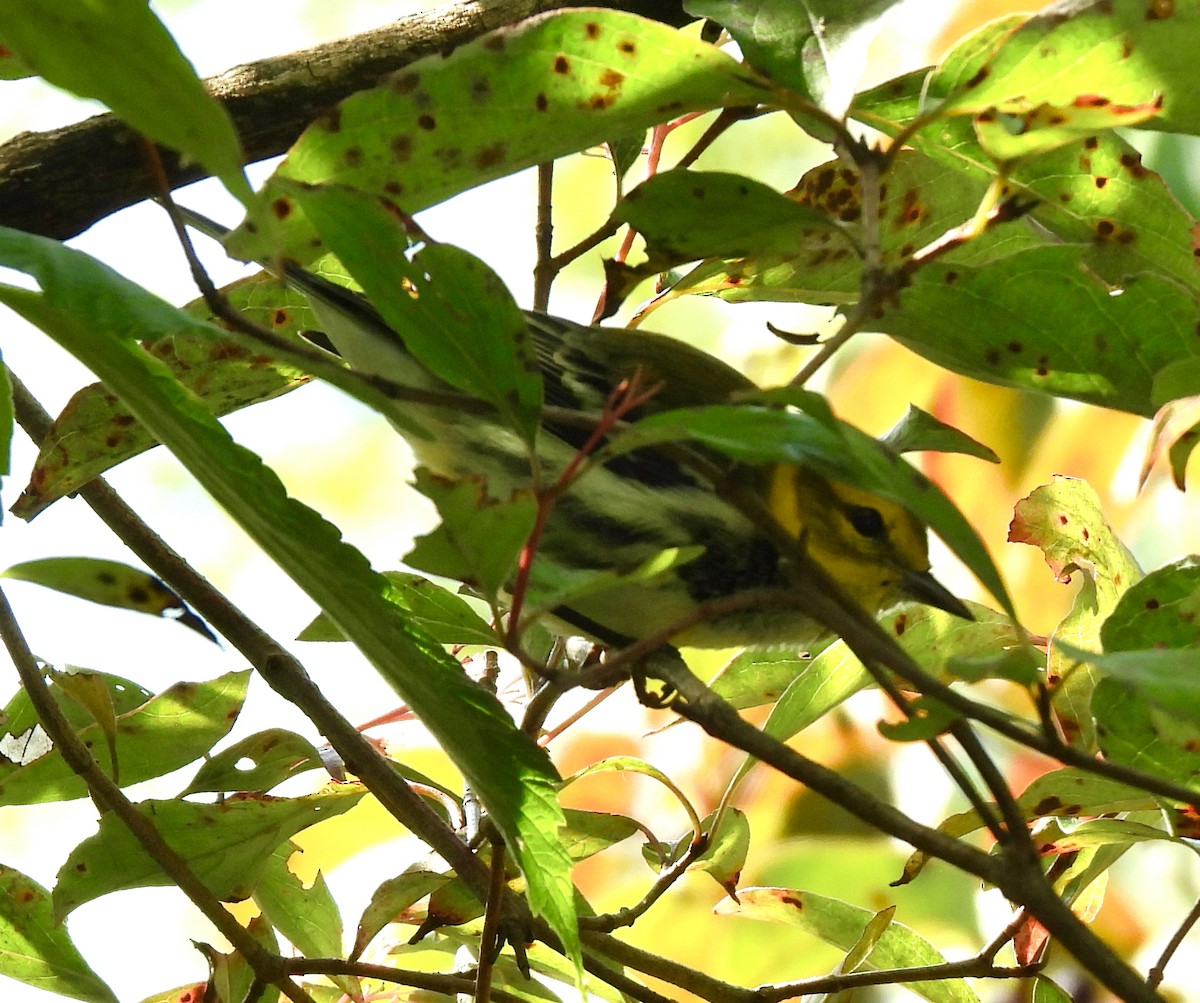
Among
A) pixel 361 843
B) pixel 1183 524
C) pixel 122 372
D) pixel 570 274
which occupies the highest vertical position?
pixel 570 274

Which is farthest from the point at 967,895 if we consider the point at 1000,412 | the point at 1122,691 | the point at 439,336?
the point at 439,336

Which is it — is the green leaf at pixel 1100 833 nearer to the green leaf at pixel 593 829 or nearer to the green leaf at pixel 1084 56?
the green leaf at pixel 593 829

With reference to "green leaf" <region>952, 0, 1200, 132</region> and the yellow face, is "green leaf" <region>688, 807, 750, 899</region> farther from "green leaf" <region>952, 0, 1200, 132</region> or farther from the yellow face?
"green leaf" <region>952, 0, 1200, 132</region>

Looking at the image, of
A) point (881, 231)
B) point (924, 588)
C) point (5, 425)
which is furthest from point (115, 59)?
point (924, 588)

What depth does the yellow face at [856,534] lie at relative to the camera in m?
1.35

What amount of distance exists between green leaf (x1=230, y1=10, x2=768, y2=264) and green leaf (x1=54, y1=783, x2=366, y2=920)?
507 mm

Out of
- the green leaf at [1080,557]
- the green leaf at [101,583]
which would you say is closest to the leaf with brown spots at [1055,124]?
the green leaf at [1080,557]

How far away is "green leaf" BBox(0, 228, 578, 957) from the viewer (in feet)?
1.76

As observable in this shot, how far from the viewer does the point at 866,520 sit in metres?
1.35

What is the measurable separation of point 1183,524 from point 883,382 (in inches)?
26.8

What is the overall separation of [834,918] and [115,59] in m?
0.92

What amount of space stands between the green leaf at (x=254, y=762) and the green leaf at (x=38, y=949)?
0.16 metres

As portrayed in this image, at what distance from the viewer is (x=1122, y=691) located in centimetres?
80

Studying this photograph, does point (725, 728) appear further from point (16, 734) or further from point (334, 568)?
point (16, 734)
